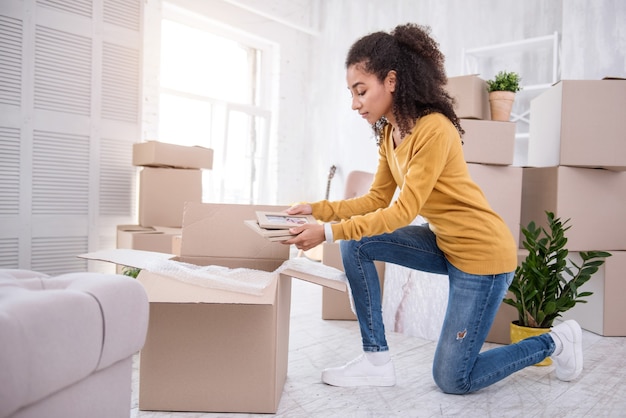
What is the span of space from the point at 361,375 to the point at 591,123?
1.54 m

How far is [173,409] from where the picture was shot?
131 centimetres

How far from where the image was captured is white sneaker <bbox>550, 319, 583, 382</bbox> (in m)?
1.59

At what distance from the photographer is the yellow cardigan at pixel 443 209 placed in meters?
1.36

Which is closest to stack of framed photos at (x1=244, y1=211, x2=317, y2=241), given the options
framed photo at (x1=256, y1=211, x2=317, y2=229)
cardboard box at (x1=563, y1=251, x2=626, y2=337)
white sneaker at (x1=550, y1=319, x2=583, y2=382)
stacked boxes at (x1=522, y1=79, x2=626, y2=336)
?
framed photo at (x1=256, y1=211, x2=317, y2=229)

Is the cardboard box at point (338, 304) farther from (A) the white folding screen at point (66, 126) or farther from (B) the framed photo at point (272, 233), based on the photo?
(A) the white folding screen at point (66, 126)

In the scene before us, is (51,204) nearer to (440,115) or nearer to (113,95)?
(113,95)

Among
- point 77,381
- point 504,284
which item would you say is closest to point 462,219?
point 504,284

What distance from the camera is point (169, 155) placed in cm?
302

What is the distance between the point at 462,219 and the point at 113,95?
2558mm

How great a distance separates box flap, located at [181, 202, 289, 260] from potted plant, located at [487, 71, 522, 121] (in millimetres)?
1385

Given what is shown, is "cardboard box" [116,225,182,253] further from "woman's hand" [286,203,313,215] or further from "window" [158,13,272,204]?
"woman's hand" [286,203,313,215]

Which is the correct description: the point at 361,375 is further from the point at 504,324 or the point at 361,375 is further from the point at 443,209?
the point at 504,324

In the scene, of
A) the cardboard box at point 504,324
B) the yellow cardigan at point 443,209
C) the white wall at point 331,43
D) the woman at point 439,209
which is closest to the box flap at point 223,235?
the woman at point 439,209

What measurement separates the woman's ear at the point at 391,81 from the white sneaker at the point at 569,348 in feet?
3.01
